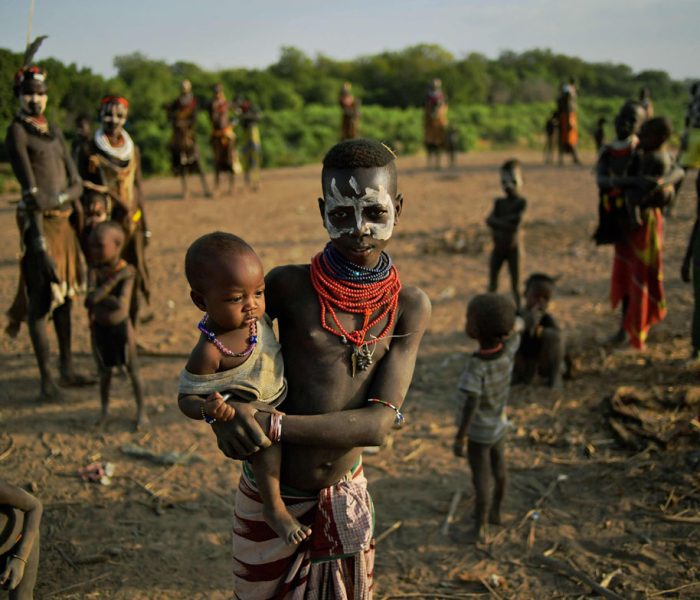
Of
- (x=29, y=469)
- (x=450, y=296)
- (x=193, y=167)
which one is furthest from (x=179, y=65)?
(x=29, y=469)

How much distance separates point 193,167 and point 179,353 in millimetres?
8150

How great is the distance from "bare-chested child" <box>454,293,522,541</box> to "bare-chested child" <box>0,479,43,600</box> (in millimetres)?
1959

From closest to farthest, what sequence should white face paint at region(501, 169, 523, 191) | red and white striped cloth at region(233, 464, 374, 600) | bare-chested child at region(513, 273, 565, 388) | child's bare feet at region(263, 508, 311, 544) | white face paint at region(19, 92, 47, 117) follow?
child's bare feet at region(263, 508, 311, 544) < red and white striped cloth at region(233, 464, 374, 600) < white face paint at region(19, 92, 47, 117) < bare-chested child at region(513, 273, 565, 388) < white face paint at region(501, 169, 523, 191)

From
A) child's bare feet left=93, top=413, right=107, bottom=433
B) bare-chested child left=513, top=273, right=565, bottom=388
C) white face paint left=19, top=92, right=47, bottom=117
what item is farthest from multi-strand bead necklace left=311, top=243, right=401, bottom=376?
white face paint left=19, top=92, right=47, bottom=117

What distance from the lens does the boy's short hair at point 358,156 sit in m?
1.85

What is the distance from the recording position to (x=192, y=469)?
160 inches

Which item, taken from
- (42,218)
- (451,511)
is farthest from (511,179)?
(42,218)

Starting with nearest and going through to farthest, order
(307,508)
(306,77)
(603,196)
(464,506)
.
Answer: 1. (307,508)
2. (464,506)
3. (603,196)
4. (306,77)

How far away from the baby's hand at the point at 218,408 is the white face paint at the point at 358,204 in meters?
0.58

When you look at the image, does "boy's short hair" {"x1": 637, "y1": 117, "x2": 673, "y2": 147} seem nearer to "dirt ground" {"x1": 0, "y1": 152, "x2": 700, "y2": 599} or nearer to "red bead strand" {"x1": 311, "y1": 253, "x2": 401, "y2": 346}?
"dirt ground" {"x1": 0, "y1": 152, "x2": 700, "y2": 599}

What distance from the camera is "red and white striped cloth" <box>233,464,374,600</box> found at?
1941 mm

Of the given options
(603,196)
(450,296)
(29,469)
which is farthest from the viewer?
(450,296)

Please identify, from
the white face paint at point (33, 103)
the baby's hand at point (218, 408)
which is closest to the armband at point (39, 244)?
the white face paint at point (33, 103)

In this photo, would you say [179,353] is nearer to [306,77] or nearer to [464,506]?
[464,506]
